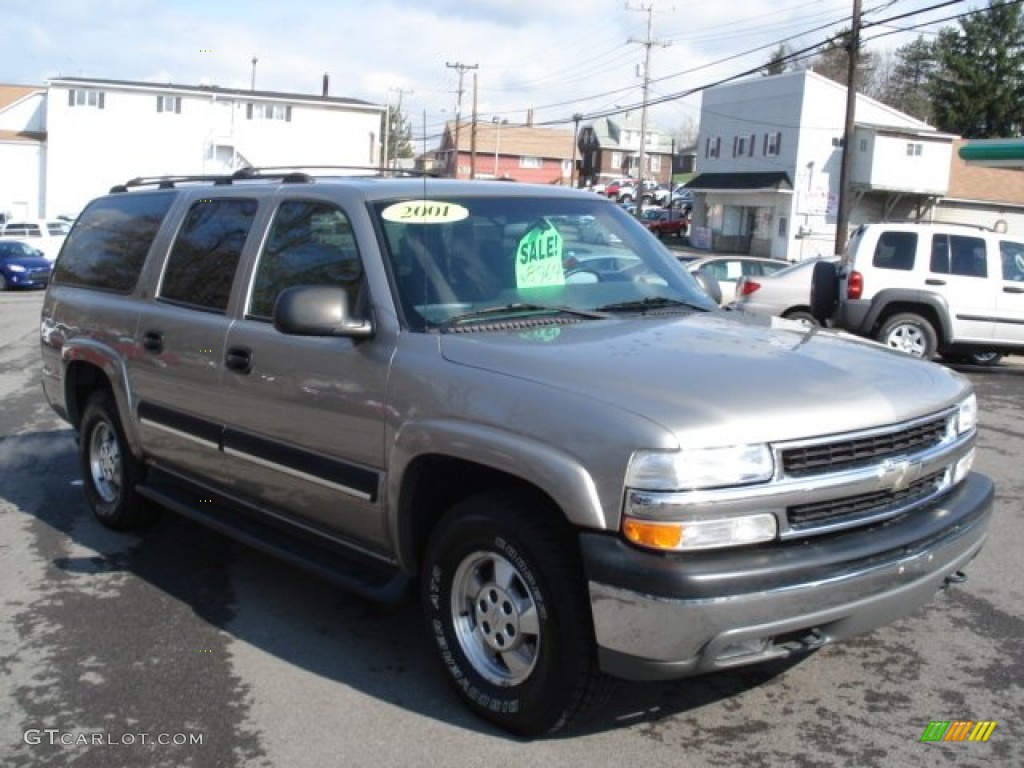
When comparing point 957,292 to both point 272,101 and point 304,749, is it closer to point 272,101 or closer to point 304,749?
point 304,749

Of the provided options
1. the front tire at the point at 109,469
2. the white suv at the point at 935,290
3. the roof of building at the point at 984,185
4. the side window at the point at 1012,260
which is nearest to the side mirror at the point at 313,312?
the front tire at the point at 109,469

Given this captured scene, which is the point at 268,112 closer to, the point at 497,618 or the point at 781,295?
the point at 781,295

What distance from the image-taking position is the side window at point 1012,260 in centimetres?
1352

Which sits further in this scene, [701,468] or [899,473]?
[899,473]

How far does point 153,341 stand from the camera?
5.39 m

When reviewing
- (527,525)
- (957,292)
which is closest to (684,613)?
(527,525)

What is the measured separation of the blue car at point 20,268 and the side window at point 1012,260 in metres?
26.2

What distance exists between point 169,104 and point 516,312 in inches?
2356

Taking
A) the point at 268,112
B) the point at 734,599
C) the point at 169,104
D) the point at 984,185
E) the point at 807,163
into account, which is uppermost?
the point at 268,112

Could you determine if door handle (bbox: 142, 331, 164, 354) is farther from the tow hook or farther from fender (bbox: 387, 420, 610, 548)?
the tow hook

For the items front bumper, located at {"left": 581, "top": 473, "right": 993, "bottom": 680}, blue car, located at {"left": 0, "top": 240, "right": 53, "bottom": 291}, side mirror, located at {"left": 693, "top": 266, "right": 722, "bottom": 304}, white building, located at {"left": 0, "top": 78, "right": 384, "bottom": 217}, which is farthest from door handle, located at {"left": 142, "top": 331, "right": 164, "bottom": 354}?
white building, located at {"left": 0, "top": 78, "right": 384, "bottom": 217}

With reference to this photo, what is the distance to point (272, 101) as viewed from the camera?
61.1 meters

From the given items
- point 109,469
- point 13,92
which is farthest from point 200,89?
point 109,469

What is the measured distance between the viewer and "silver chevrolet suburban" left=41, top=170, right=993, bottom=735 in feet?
10.5
